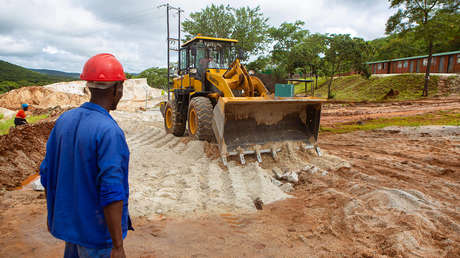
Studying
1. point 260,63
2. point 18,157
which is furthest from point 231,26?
point 18,157

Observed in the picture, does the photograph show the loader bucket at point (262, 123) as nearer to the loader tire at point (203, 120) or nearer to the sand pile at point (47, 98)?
the loader tire at point (203, 120)

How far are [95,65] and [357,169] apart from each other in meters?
5.29

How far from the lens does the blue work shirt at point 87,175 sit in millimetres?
1587

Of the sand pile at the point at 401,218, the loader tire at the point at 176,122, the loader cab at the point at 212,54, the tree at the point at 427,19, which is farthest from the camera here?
the tree at the point at 427,19

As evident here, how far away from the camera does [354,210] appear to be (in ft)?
12.5

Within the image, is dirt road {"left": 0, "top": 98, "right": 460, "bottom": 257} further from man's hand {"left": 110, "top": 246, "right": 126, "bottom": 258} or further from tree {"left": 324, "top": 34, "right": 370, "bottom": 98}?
tree {"left": 324, "top": 34, "right": 370, "bottom": 98}

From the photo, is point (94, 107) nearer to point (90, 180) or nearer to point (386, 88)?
point (90, 180)

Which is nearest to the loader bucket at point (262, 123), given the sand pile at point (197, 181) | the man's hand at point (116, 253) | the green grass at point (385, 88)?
the sand pile at point (197, 181)

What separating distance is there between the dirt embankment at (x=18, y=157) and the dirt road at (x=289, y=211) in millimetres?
991

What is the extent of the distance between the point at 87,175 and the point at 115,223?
0.30m

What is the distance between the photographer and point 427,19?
22.1 metres

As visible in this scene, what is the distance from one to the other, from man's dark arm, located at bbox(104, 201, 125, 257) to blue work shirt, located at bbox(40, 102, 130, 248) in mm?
37

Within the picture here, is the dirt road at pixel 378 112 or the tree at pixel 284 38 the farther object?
the tree at pixel 284 38

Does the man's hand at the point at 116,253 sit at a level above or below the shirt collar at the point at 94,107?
below
